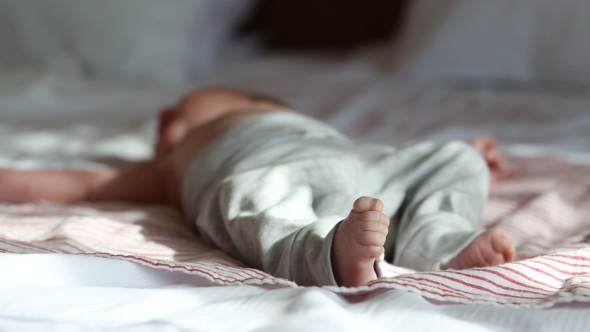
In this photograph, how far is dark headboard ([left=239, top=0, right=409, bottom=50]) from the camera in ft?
7.29

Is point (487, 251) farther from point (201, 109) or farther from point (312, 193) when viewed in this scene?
point (201, 109)

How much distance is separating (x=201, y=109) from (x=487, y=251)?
0.62 meters

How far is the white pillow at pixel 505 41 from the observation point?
1.65m

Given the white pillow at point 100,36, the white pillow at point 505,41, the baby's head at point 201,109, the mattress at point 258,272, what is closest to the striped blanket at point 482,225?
the mattress at point 258,272

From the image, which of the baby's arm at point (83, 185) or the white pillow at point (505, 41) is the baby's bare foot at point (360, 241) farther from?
the white pillow at point (505, 41)

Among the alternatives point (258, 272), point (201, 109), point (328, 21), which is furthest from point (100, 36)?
point (258, 272)

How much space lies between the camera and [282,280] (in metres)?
0.58

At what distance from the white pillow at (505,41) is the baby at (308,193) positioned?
2.19 ft

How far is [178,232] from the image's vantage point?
2.89 ft

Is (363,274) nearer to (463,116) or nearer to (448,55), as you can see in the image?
(463,116)

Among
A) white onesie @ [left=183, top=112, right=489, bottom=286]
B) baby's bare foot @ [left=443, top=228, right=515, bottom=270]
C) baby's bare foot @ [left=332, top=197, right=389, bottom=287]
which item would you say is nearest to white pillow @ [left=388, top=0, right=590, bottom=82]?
white onesie @ [left=183, top=112, right=489, bottom=286]

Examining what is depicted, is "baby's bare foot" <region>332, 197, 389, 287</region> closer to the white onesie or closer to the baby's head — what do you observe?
the white onesie

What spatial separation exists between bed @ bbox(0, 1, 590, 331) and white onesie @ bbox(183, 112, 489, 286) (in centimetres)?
5

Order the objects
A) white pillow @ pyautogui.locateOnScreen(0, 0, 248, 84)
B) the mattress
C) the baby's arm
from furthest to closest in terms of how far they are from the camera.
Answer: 1. white pillow @ pyautogui.locateOnScreen(0, 0, 248, 84)
2. the baby's arm
3. the mattress
